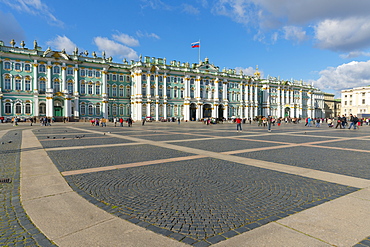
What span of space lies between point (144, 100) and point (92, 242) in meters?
60.8

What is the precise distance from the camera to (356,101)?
10969 centimetres

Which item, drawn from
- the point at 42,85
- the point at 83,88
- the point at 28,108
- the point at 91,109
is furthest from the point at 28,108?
the point at 91,109

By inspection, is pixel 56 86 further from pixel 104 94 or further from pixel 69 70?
pixel 104 94

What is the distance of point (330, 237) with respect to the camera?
11.7 feet

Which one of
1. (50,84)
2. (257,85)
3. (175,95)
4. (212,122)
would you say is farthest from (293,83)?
(50,84)

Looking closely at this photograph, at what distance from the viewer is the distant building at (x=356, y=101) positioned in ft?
347

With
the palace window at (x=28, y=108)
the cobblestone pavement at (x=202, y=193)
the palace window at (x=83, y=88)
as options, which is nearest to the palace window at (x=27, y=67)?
the palace window at (x=28, y=108)

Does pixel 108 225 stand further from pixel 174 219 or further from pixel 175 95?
pixel 175 95

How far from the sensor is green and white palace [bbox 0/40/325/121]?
2002 inches

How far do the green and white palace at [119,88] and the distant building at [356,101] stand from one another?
155ft

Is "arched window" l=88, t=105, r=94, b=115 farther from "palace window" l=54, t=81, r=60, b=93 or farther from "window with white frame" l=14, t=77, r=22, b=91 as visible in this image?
"window with white frame" l=14, t=77, r=22, b=91

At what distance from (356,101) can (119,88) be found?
105011 millimetres

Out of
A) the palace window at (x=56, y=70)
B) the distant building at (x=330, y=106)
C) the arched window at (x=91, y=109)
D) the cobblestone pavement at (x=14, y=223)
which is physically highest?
the palace window at (x=56, y=70)

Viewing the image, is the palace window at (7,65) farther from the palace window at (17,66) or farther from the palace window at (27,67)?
the palace window at (27,67)
